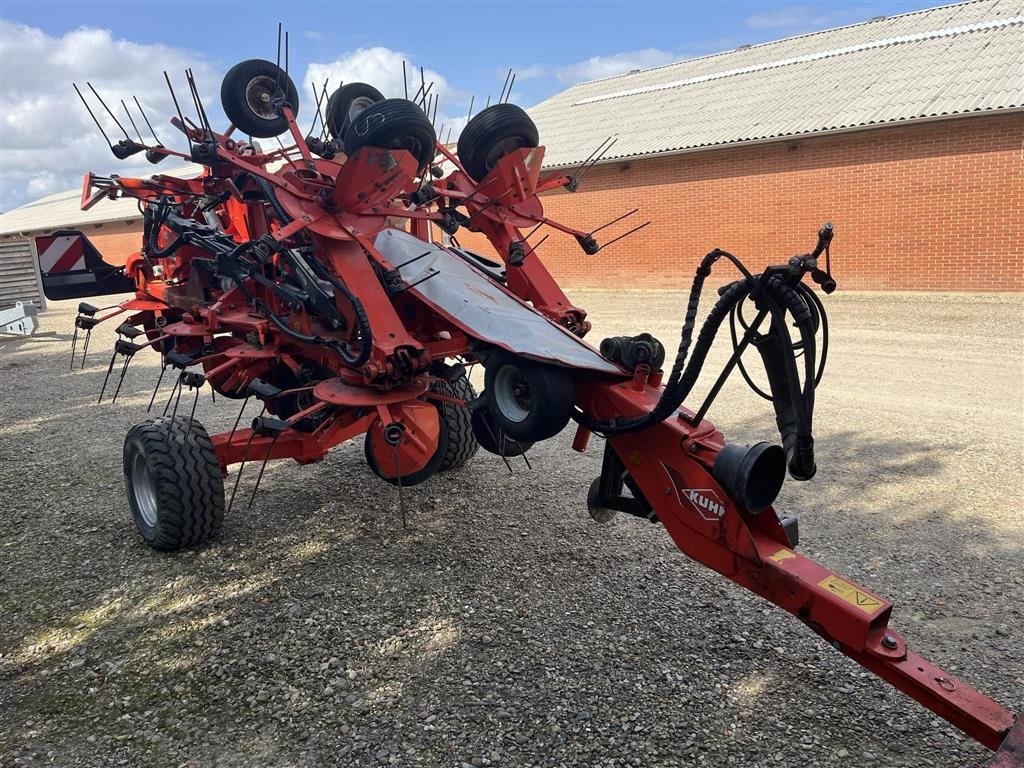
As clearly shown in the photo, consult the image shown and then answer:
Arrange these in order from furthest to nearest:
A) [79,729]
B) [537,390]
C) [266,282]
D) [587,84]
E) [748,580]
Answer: [587,84], [266,282], [537,390], [79,729], [748,580]

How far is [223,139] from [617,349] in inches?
114

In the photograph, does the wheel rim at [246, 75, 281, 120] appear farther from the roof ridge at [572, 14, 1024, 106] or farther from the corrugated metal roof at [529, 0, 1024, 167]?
the roof ridge at [572, 14, 1024, 106]

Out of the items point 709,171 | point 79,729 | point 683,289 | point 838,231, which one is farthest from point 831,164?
point 79,729

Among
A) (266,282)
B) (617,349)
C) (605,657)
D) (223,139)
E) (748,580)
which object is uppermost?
(223,139)

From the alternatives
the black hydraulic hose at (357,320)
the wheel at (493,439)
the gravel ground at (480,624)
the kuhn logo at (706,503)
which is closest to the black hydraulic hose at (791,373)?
the kuhn logo at (706,503)

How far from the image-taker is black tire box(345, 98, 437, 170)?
11.2 feet

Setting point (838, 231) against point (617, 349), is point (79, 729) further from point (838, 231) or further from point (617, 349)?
point (838, 231)

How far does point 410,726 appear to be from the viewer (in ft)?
9.17

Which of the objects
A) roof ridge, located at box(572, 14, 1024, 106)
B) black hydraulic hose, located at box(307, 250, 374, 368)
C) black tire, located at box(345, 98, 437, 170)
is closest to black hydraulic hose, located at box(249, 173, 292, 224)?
black hydraulic hose, located at box(307, 250, 374, 368)

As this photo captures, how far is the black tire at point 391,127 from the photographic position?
3.41 m

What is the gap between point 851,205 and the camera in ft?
45.9

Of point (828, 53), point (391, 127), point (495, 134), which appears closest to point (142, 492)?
point (391, 127)

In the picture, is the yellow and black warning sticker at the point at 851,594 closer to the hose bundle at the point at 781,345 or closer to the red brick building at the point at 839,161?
the hose bundle at the point at 781,345

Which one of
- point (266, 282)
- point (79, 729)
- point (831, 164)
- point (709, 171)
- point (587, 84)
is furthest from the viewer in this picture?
point (587, 84)
